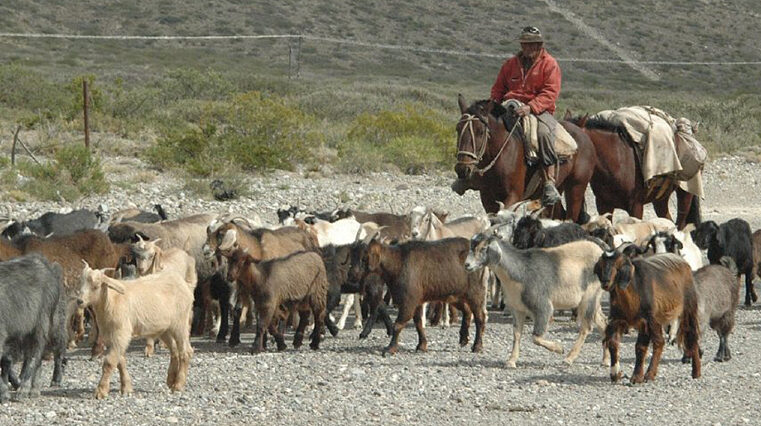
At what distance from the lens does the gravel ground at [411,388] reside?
9508mm

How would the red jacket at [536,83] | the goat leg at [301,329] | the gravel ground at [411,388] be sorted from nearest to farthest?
1. the gravel ground at [411,388]
2. the goat leg at [301,329]
3. the red jacket at [536,83]

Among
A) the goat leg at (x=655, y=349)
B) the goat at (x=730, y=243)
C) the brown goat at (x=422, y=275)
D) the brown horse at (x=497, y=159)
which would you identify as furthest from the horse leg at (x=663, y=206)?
the goat leg at (x=655, y=349)

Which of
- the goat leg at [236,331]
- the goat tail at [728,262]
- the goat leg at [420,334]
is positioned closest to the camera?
the goat leg at [420,334]

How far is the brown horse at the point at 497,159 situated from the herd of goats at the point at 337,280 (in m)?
0.35

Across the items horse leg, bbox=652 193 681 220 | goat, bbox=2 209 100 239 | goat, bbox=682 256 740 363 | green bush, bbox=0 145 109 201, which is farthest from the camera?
green bush, bbox=0 145 109 201

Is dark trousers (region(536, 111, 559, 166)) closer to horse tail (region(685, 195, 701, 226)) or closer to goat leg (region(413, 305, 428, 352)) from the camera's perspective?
goat leg (region(413, 305, 428, 352))

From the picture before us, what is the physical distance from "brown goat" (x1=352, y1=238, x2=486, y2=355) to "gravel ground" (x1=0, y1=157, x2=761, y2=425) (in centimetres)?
37

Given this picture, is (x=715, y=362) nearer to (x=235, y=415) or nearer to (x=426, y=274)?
(x=426, y=274)

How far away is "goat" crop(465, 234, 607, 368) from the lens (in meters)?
11.5

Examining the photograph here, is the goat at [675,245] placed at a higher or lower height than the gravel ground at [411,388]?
higher

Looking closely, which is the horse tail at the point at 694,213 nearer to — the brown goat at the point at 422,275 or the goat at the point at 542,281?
the brown goat at the point at 422,275

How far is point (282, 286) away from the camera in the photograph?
12414mm

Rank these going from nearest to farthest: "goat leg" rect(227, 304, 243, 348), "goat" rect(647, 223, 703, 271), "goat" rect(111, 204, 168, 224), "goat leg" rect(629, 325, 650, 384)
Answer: "goat leg" rect(629, 325, 650, 384) < "goat leg" rect(227, 304, 243, 348) < "goat" rect(647, 223, 703, 271) < "goat" rect(111, 204, 168, 224)

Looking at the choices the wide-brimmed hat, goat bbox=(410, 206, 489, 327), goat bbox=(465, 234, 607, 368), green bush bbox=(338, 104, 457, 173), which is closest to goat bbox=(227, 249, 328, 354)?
goat bbox=(465, 234, 607, 368)
